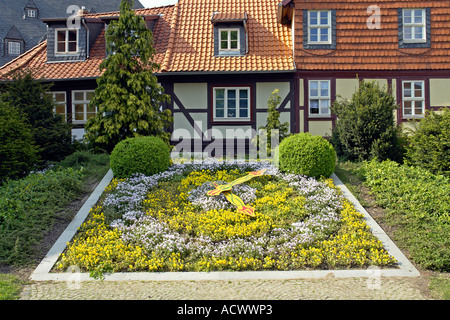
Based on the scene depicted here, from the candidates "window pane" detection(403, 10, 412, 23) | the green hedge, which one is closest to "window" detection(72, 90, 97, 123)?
the green hedge

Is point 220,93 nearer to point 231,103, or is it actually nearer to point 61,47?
point 231,103

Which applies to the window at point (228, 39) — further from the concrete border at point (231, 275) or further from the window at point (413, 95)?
the concrete border at point (231, 275)

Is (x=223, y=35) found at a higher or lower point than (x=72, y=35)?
lower

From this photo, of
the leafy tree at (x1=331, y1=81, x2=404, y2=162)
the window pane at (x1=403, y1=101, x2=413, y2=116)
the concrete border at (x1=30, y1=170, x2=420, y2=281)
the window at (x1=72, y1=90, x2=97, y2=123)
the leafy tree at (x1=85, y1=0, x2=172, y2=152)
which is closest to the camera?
the concrete border at (x1=30, y1=170, x2=420, y2=281)

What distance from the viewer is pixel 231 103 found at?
1723 cm

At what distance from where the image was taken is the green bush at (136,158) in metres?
11.8

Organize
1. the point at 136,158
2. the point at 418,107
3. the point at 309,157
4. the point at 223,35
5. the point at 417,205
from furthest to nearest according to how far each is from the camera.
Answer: the point at 223,35, the point at 418,107, the point at 136,158, the point at 309,157, the point at 417,205

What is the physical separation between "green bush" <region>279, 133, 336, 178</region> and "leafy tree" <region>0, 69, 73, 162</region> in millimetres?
7069

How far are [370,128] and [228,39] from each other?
752cm

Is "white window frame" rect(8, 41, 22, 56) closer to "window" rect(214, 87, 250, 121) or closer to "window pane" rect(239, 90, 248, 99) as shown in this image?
"window" rect(214, 87, 250, 121)

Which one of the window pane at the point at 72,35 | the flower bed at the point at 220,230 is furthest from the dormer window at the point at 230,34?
the flower bed at the point at 220,230

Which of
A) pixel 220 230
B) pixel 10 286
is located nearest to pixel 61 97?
pixel 220 230

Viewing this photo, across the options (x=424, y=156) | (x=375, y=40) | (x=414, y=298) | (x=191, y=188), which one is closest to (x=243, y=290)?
(x=414, y=298)

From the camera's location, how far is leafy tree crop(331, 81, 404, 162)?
12781mm
